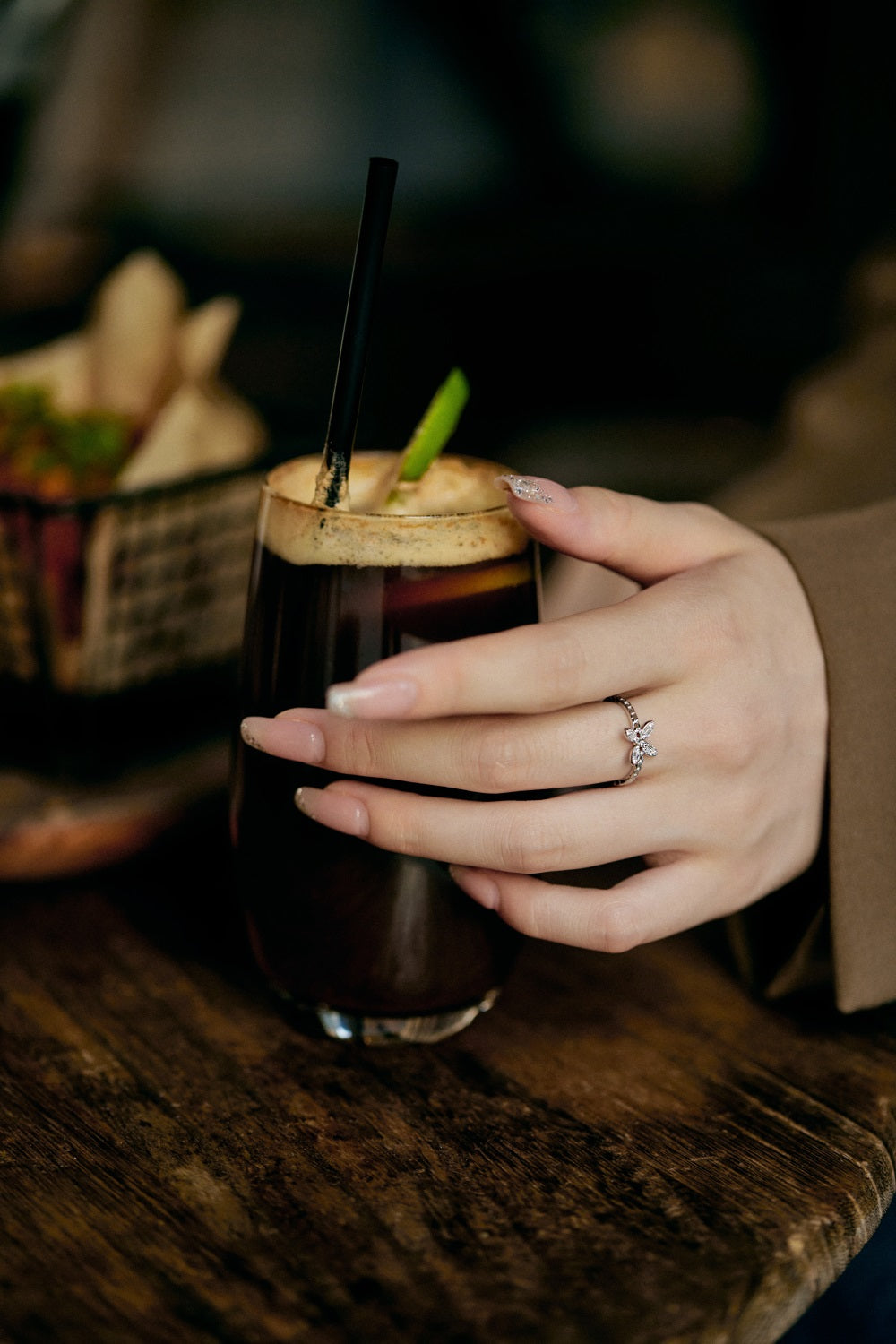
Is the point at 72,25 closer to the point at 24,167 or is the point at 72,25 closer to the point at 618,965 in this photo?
the point at 24,167

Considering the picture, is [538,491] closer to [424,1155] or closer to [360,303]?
[360,303]

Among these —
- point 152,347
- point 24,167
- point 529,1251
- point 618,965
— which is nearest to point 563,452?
point 24,167

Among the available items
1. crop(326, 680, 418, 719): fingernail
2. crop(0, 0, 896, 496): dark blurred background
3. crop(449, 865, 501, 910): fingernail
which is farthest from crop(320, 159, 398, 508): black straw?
crop(0, 0, 896, 496): dark blurred background

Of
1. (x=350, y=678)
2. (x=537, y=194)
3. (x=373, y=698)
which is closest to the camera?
(x=373, y=698)

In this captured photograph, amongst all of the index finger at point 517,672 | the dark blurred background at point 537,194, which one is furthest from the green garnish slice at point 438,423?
the dark blurred background at point 537,194

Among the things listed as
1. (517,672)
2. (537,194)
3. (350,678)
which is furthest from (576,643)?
(537,194)

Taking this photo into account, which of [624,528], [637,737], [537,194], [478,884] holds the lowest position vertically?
[478,884]

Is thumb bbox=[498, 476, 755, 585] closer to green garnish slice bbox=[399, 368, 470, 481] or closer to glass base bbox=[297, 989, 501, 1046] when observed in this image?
green garnish slice bbox=[399, 368, 470, 481]
